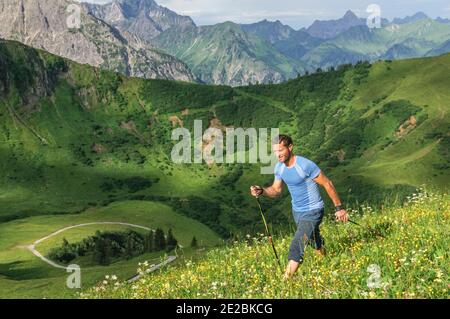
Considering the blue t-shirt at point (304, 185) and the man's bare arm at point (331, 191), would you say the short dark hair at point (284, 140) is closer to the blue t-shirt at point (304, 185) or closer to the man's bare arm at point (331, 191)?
the blue t-shirt at point (304, 185)

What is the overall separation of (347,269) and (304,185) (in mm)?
3023

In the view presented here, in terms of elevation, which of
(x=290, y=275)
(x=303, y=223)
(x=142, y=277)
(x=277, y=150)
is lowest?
(x=142, y=277)

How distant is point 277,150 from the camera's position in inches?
488

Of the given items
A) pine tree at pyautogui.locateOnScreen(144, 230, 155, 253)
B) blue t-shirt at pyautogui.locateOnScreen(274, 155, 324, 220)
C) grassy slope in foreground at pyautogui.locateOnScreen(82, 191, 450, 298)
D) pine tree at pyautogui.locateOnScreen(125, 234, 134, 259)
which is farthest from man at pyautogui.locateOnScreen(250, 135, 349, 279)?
pine tree at pyautogui.locateOnScreen(144, 230, 155, 253)

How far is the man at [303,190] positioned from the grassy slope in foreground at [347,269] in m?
0.68

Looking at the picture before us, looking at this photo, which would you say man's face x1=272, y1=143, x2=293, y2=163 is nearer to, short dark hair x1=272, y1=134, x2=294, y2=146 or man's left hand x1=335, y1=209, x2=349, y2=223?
short dark hair x1=272, y1=134, x2=294, y2=146

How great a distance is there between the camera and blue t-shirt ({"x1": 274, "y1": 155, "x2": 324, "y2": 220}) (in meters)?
12.6

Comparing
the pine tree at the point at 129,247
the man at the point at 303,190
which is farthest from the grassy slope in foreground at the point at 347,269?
the pine tree at the point at 129,247

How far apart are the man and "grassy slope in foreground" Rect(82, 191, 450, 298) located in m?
0.68

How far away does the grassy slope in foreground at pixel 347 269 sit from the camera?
29.1 ft

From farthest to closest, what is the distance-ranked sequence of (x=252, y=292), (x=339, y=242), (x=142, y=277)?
1. (x=142, y=277)
2. (x=339, y=242)
3. (x=252, y=292)

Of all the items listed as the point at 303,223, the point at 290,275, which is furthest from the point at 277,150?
the point at 290,275
